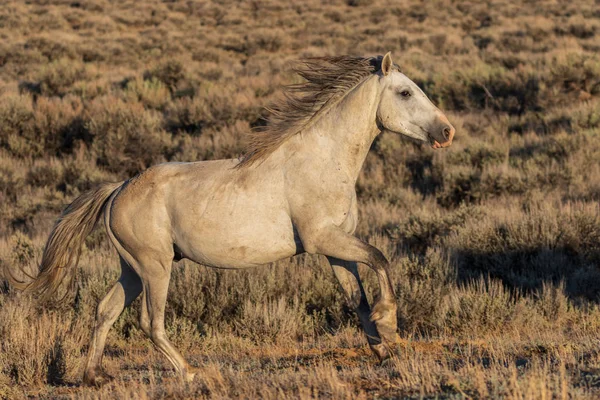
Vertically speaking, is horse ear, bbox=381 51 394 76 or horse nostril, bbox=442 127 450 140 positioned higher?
horse ear, bbox=381 51 394 76

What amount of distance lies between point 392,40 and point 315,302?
22.2m

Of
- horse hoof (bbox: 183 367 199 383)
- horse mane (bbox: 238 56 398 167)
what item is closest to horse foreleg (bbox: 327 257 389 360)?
horse mane (bbox: 238 56 398 167)

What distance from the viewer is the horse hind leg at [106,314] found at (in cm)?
514

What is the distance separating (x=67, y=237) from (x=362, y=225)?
5.53 m

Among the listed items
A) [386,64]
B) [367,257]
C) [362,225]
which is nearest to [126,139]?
[362,225]

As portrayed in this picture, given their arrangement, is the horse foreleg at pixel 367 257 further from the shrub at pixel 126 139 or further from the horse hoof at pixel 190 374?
the shrub at pixel 126 139

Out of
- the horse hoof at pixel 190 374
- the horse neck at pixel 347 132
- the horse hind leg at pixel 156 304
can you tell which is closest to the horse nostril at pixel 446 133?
the horse neck at pixel 347 132

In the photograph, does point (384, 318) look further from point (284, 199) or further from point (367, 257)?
point (284, 199)

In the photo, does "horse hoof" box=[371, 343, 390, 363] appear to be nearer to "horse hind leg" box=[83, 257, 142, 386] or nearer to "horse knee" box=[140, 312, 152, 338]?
"horse knee" box=[140, 312, 152, 338]

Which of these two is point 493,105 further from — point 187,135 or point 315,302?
point 315,302

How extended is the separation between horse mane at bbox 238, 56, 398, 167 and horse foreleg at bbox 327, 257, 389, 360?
95cm

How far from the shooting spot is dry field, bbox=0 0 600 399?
481cm

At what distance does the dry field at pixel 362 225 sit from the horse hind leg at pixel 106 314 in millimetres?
216

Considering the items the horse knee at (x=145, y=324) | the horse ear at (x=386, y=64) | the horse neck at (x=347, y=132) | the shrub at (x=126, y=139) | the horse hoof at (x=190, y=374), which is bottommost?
the shrub at (x=126, y=139)
